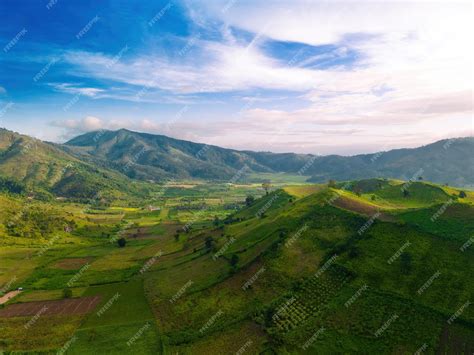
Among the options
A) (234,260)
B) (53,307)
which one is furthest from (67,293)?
(234,260)

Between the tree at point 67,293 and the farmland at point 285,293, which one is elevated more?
the farmland at point 285,293

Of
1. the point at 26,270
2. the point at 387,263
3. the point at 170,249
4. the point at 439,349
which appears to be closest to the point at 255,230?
the point at 170,249

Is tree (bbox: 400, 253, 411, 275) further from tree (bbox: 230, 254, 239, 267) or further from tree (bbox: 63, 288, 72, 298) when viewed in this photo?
tree (bbox: 63, 288, 72, 298)

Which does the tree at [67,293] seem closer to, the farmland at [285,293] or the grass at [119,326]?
the farmland at [285,293]

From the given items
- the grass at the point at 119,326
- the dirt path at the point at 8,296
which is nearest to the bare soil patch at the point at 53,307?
the grass at the point at 119,326

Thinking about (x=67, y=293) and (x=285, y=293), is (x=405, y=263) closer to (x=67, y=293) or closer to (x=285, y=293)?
(x=285, y=293)
